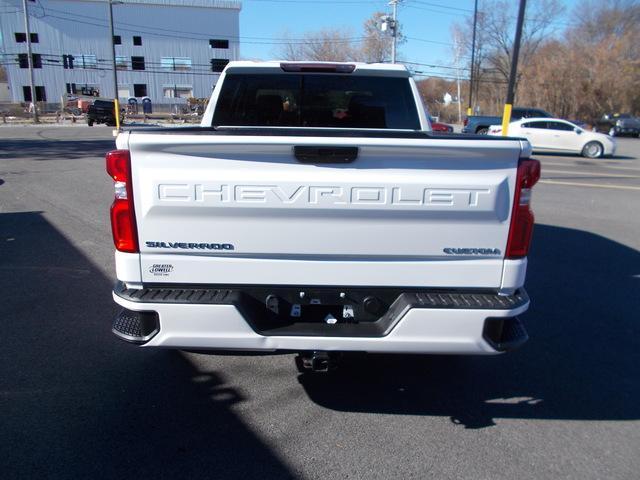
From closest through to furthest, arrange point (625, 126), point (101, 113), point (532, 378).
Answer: point (532, 378), point (101, 113), point (625, 126)

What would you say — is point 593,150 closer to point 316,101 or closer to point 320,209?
point 316,101

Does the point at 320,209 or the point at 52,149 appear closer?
the point at 320,209

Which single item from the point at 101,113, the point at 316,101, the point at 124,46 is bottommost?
the point at 101,113

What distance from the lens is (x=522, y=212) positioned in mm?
2793

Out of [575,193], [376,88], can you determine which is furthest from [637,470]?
[575,193]

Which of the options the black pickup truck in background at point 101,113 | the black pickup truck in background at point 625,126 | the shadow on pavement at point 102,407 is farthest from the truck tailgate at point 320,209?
the black pickup truck in background at point 625,126

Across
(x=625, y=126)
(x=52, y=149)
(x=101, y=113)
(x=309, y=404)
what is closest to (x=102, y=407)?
(x=309, y=404)

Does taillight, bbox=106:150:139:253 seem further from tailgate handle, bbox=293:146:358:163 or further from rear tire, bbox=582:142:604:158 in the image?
rear tire, bbox=582:142:604:158

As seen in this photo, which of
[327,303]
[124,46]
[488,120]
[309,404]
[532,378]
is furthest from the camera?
[124,46]

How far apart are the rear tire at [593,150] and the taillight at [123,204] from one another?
914 inches

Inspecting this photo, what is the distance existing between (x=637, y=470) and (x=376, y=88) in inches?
139

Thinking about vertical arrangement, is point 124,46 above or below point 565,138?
above

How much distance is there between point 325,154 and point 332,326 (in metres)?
0.95

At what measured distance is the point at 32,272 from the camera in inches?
235
